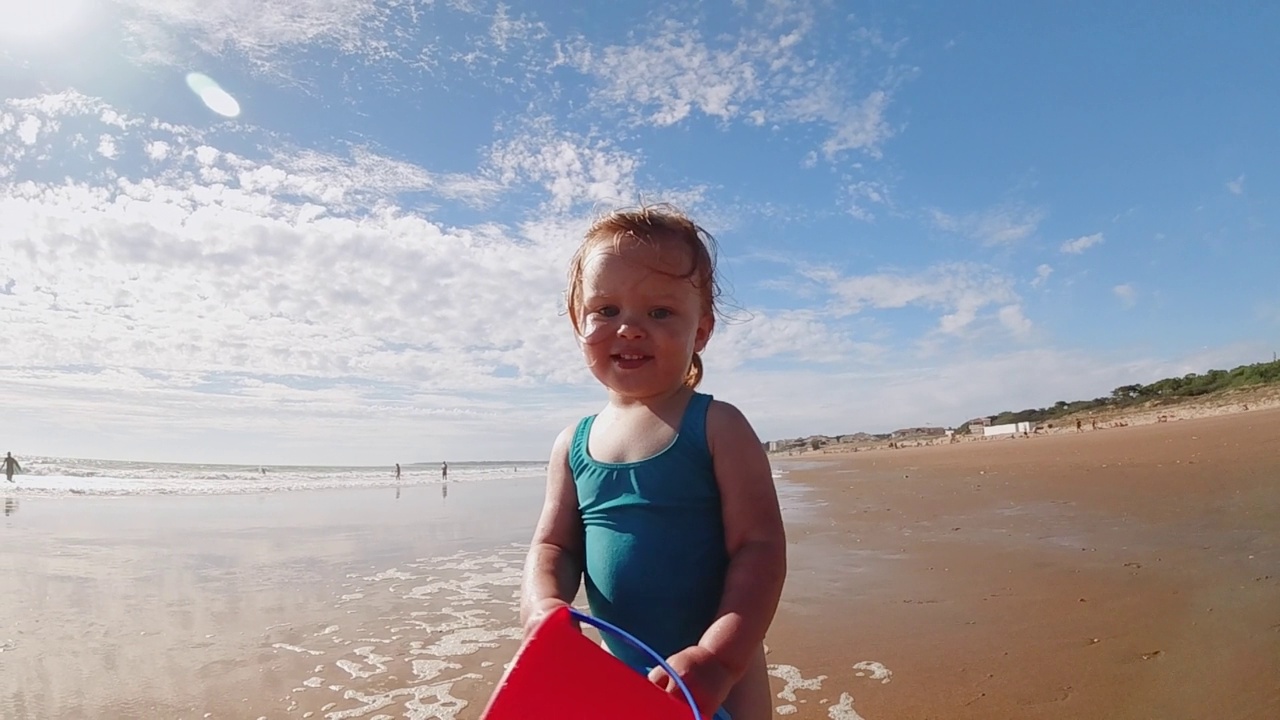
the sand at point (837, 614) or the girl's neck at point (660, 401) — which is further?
the sand at point (837, 614)

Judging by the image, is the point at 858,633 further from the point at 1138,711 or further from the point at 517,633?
the point at 517,633

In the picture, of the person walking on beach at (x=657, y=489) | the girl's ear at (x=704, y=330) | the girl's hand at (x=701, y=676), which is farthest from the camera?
the girl's ear at (x=704, y=330)

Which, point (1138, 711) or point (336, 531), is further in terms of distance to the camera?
point (336, 531)

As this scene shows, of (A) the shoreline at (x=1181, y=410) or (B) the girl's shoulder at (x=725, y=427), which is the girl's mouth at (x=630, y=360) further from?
(A) the shoreline at (x=1181, y=410)

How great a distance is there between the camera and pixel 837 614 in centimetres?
517

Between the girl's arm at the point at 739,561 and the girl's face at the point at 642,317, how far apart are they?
170 millimetres

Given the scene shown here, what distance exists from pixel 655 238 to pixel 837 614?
423 centimetres

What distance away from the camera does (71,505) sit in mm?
18328

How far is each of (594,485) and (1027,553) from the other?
245 inches

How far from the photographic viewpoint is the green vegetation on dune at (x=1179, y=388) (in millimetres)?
27000

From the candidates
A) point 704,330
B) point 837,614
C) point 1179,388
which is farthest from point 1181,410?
point 704,330

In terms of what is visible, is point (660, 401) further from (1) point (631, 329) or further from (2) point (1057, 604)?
(2) point (1057, 604)

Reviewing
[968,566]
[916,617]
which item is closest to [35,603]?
[916,617]

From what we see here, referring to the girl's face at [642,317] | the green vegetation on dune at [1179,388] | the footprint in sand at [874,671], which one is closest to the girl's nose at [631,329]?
the girl's face at [642,317]
